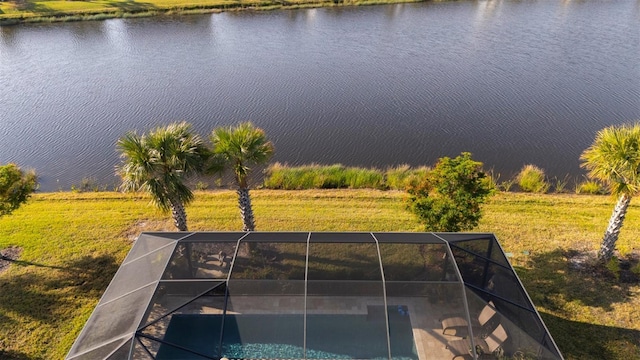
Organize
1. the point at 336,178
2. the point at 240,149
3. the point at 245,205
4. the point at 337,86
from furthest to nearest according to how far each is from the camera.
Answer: the point at 337,86, the point at 336,178, the point at 245,205, the point at 240,149

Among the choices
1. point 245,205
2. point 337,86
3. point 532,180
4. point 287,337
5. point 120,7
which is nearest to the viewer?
point 287,337

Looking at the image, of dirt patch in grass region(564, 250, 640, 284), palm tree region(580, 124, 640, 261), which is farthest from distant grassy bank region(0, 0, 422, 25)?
dirt patch in grass region(564, 250, 640, 284)

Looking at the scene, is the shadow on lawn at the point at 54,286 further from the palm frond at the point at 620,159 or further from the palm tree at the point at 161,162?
the palm frond at the point at 620,159

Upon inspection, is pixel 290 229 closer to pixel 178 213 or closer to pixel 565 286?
pixel 178 213

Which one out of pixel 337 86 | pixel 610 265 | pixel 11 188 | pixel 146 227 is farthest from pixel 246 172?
pixel 337 86

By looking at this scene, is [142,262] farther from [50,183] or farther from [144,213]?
[50,183]

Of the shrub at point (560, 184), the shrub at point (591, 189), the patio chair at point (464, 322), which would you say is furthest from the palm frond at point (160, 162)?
the shrub at point (591, 189)

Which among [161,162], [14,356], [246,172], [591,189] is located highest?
[161,162]

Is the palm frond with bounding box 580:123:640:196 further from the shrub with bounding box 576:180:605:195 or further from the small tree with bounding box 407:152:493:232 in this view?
the shrub with bounding box 576:180:605:195
